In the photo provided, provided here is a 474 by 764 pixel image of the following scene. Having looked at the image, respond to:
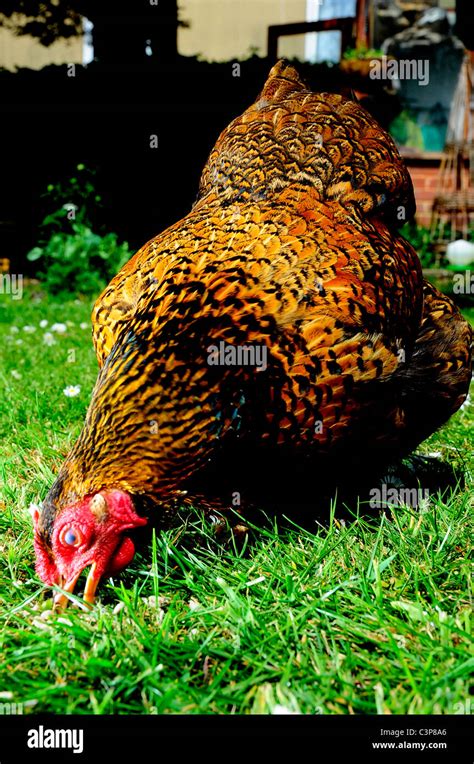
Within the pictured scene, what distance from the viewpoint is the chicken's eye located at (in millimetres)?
1964

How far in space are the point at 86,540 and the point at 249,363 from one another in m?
0.73

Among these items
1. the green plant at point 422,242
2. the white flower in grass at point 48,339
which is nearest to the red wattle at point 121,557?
the white flower in grass at point 48,339

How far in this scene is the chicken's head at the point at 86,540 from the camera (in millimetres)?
1978

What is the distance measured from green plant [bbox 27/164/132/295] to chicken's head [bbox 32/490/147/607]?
18.4 feet

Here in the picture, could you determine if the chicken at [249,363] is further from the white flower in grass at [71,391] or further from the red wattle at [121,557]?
the white flower in grass at [71,391]

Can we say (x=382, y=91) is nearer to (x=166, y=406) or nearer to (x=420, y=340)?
(x=420, y=340)

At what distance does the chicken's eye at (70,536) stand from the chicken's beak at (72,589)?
0.31ft
